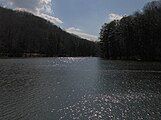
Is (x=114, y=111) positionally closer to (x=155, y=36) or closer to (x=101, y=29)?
(x=155, y=36)

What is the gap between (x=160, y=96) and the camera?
42219 millimetres

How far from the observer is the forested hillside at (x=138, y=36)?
Answer: 136 m

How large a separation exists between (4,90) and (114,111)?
20.0 metres

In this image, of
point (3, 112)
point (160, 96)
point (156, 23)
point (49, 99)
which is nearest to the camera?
point (3, 112)

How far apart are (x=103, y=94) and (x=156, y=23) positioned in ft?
325

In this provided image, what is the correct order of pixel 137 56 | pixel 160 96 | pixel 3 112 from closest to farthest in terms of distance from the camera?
pixel 3 112, pixel 160 96, pixel 137 56

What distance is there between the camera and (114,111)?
3222 cm

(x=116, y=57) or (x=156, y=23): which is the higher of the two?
(x=156, y=23)

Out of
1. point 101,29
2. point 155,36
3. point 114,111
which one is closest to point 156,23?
point 155,36

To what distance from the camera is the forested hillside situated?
136375 mm

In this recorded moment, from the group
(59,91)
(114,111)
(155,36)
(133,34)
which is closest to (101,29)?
(133,34)

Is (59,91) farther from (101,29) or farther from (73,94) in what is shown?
(101,29)

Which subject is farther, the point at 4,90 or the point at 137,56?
the point at 137,56

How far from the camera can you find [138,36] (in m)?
148
